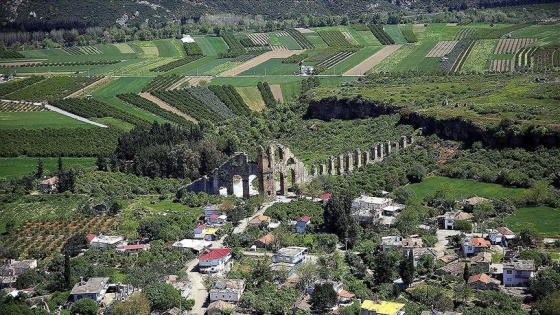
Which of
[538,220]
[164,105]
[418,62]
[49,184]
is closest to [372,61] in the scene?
[418,62]

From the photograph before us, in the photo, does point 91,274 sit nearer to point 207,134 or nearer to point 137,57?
point 207,134

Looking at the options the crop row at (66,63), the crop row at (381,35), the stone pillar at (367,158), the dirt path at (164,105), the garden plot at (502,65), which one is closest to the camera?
the stone pillar at (367,158)

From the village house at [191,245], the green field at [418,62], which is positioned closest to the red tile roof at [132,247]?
the village house at [191,245]

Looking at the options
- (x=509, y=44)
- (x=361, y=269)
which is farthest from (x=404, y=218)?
(x=509, y=44)

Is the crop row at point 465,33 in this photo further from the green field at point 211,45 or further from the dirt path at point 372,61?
the green field at point 211,45

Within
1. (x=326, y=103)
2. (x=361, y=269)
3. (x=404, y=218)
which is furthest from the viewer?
(x=326, y=103)
